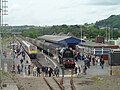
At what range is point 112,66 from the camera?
103ft

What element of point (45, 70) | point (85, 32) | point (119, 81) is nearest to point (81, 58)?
point (45, 70)

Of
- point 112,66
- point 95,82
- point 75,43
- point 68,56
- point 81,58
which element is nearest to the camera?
point 95,82

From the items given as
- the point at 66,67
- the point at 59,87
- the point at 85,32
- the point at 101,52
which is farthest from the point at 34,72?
the point at 85,32

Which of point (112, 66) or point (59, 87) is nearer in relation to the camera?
point (59, 87)

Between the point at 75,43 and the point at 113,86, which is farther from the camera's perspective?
the point at 75,43

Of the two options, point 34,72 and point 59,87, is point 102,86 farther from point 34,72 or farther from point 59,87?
point 34,72

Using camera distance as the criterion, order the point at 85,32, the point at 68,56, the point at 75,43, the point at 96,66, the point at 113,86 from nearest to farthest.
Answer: the point at 113,86 → the point at 96,66 → the point at 68,56 → the point at 75,43 → the point at 85,32

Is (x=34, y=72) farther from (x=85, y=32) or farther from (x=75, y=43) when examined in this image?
(x=85, y=32)

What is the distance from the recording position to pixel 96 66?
1451 inches

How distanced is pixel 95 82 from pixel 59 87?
3.45m

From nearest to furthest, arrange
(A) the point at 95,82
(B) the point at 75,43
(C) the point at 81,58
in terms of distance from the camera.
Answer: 1. (A) the point at 95,82
2. (C) the point at 81,58
3. (B) the point at 75,43

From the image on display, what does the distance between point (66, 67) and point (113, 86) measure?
1591 cm

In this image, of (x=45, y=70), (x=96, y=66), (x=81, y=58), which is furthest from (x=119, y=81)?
(x=81, y=58)

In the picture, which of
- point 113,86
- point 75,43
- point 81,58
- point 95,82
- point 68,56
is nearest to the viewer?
point 113,86
